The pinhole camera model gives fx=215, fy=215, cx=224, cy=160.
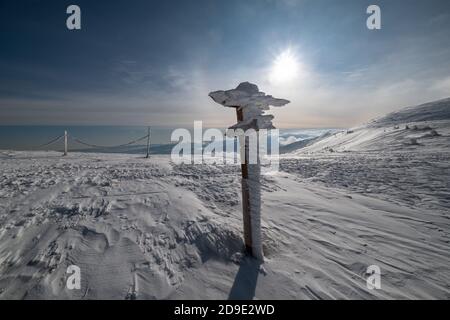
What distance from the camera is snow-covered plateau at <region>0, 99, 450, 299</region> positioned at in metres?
2.90

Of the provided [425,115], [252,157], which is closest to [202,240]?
[252,157]

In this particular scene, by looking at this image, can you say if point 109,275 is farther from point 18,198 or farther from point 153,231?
point 18,198

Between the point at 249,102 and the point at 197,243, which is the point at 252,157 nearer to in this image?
the point at 249,102

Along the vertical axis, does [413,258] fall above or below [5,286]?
below

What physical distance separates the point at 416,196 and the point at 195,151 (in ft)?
39.1

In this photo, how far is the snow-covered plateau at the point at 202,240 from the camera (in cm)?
290

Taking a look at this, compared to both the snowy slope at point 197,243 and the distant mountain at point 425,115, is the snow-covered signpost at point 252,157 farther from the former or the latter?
the distant mountain at point 425,115

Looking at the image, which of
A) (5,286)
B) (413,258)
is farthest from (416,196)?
(5,286)

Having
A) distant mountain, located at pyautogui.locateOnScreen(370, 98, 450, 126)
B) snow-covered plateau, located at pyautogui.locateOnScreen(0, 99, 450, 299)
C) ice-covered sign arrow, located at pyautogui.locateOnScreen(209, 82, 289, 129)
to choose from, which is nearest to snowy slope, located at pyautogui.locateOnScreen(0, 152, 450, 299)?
snow-covered plateau, located at pyautogui.locateOnScreen(0, 99, 450, 299)

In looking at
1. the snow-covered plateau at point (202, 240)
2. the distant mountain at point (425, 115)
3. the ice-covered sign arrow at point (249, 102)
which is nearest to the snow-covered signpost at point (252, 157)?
the ice-covered sign arrow at point (249, 102)

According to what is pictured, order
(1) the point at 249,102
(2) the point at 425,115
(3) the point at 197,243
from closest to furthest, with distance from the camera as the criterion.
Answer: (1) the point at 249,102 → (3) the point at 197,243 → (2) the point at 425,115

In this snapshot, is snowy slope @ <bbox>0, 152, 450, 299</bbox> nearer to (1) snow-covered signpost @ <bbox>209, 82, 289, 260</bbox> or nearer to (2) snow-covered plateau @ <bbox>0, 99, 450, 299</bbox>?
(2) snow-covered plateau @ <bbox>0, 99, 450, 299</bbox>

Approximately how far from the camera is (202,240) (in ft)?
12.5
